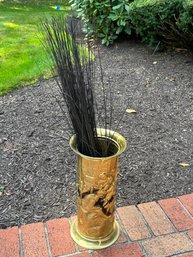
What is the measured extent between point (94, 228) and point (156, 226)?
38cm

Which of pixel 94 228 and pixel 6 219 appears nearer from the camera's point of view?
pixel 94 228

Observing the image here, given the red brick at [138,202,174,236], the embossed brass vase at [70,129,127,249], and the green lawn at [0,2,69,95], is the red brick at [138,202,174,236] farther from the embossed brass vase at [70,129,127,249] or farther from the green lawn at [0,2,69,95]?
the green lawn at [0,2,69,95]

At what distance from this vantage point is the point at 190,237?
1844 mm

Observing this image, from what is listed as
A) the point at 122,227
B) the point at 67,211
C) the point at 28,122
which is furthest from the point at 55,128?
the point at 122,227

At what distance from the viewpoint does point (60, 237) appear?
6.02 ft

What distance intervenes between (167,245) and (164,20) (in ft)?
9.38

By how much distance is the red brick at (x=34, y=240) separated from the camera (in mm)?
1746

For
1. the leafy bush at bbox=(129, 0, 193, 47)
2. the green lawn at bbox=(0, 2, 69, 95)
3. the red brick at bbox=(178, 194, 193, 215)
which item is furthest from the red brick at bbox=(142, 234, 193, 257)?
the leafy bush at bbox=(129, 0, 193, 47)

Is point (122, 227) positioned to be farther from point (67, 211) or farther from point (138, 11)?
point (138, 11)

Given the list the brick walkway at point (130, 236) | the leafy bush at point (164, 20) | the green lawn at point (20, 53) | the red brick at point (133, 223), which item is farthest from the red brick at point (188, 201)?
the leafy bush at point (164, 20)

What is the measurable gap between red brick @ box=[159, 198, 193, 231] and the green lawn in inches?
58.1

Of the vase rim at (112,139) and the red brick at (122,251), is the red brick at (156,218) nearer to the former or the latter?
the red brick at (122,251)

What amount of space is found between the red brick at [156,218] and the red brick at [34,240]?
1.99ft

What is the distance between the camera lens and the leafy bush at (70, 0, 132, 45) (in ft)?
14.9
